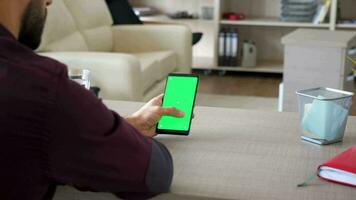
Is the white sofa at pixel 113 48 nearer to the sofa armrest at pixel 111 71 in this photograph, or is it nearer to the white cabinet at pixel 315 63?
the sofa armrest at pixel 111 71

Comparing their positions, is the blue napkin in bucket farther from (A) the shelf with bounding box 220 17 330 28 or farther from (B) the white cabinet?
(A) the shelf with bounding box 220 17 330 28

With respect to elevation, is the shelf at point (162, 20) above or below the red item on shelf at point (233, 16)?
below

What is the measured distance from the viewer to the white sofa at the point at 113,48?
10.7 feet

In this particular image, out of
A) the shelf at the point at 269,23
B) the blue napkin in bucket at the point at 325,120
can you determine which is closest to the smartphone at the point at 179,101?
the blue napkin in bucket at the point at 325,120

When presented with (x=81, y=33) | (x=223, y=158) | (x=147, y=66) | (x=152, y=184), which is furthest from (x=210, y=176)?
(x=81, y=33)

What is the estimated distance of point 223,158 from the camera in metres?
1.42

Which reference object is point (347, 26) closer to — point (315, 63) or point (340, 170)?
point (315, 63)

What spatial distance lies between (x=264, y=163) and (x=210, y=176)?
5.9 inches

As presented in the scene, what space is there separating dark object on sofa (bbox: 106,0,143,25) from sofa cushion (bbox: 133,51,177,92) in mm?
517

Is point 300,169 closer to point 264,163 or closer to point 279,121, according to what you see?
point 264,163

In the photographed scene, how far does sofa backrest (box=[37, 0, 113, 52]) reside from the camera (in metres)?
3.48

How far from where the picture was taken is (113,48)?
4316mm

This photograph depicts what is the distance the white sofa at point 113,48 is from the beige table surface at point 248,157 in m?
1.43

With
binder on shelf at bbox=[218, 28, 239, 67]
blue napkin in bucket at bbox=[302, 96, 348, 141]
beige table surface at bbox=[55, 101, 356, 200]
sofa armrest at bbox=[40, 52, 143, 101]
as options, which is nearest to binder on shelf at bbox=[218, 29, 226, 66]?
binder on shelf at bbox=[218, 28, 239, 67]
